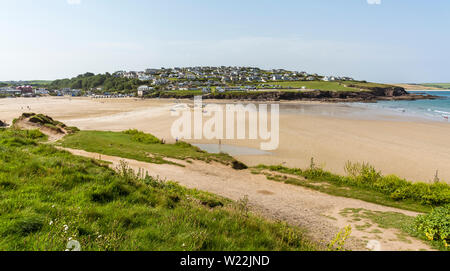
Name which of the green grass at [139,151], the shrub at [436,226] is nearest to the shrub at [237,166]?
the green grass at [139,151]

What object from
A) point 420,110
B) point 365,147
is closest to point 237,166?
point 365,147

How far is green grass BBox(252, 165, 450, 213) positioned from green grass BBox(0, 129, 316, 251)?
9.54m

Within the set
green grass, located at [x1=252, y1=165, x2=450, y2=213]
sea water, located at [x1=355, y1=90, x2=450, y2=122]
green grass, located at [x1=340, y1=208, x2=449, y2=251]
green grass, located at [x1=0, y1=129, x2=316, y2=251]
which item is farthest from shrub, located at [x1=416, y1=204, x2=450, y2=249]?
sea water, located at [x1=355, y1=90, x2=450, y2=122]

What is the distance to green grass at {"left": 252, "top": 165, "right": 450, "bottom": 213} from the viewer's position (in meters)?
11.9

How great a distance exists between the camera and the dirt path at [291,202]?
7.59 m

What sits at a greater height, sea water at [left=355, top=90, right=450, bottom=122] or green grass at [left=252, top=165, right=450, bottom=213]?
sea water at [left=355, top=90, right=450, bottom=122]

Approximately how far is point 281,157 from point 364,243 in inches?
646

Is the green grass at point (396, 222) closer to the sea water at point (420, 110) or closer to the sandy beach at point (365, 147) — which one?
the sandy beach at point (365, 147)

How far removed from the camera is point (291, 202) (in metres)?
11.5

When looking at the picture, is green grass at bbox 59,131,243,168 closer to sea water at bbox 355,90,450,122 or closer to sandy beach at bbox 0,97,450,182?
sandy beach at bbox 0,97,450,182

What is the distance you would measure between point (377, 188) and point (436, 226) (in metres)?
7.14

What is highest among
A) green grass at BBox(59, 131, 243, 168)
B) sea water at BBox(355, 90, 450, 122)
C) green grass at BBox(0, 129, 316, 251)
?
sea water at BBox(355, 90, 450, 122)
